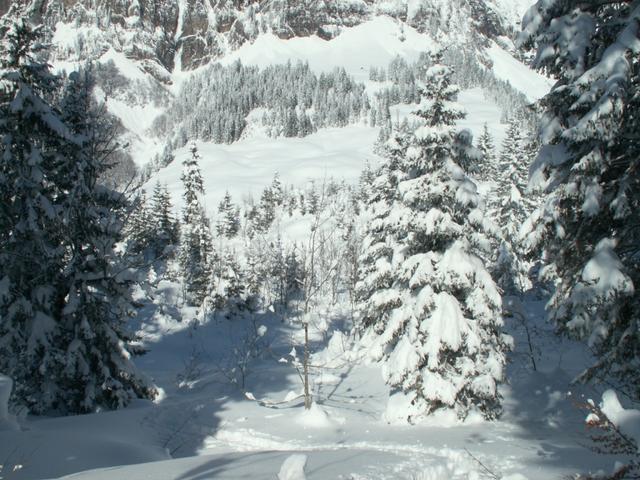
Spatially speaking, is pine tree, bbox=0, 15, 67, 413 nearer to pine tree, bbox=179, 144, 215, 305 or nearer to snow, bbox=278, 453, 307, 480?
snow, bbox=278, 453, 307, 480

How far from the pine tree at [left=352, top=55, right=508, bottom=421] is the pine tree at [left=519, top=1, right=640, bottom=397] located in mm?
4206

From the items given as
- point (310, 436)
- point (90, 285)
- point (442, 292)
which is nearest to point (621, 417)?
point (442, 292)

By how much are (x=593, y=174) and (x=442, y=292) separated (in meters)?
6.20

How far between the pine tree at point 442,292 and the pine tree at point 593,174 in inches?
166

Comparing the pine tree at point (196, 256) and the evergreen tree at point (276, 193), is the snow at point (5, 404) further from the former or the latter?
the evergreen tree at point (276, 193)

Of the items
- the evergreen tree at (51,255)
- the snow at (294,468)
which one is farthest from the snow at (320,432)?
the evergreen tree at (51,255)

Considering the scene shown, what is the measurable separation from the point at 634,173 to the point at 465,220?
21.2ft

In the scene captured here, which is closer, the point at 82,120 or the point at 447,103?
the point at 447,103

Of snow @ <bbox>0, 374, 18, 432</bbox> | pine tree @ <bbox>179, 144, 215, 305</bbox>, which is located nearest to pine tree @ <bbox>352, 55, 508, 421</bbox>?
snow @ <bbox>0, 374, 18, 432</bbox>

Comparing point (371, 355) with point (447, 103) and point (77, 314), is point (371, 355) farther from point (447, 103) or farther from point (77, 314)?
point (77, 314)

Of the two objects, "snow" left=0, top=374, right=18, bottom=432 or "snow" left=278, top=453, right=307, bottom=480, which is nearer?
"snow" left=278, top=453, right=307, bottom=480

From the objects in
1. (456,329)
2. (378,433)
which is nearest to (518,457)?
(456,329)

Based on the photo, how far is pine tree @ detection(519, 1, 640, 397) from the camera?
736 centimetres

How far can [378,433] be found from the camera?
1344 cm
